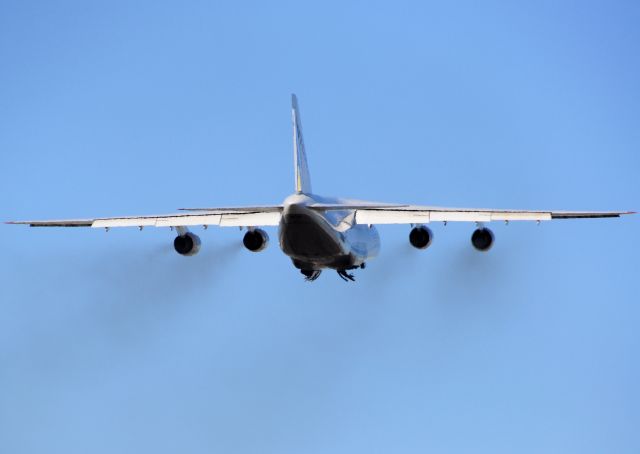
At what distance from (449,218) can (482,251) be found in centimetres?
221

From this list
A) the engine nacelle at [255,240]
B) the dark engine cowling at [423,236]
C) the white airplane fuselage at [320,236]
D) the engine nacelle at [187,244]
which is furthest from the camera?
the engine nacelle at [187,244]

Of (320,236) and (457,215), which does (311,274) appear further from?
(457,215)

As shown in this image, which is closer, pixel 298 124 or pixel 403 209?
pixel 403 209

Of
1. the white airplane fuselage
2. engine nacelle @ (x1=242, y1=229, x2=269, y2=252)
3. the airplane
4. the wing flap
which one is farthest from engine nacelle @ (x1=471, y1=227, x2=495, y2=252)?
engine nacelle @ (x1=242, y1=229, x2=269, y2=252)

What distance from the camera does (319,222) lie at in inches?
1508

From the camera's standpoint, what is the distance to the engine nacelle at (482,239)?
4172cm

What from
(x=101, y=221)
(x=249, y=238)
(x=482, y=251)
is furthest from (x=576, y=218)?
(x=101, y=221)

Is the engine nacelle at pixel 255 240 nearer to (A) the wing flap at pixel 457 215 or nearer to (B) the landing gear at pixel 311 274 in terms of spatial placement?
(B) the landing gear at pixel 311 274

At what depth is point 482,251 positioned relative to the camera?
4181 cm

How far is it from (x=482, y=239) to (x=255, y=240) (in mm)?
6587

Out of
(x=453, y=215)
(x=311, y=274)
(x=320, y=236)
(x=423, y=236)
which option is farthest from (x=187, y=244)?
(x=453, y=215)

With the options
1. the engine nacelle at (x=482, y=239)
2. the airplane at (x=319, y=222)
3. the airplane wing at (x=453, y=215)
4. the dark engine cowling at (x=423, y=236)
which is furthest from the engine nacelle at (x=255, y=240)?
the engine nacelle at (x=482, y=239)

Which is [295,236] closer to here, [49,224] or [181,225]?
[181,225]

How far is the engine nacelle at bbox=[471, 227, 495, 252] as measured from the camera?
41.7m
